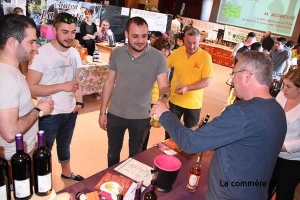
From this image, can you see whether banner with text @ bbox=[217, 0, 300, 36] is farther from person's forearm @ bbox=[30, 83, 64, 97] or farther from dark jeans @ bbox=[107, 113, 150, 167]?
person's forearm @ bbox=[30, 83, 64, 97]

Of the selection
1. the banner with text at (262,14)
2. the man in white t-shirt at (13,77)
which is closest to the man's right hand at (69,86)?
the man in white t-shirt at (13,77)

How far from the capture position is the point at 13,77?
1.40 m

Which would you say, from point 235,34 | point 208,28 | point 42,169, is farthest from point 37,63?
point 208,28

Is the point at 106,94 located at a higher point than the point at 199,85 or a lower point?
lower

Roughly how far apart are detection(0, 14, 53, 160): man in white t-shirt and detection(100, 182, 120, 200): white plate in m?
0.54

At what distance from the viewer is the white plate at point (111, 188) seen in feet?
4.41

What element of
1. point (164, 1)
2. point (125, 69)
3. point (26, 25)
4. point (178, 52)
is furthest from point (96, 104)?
point (164, 1)

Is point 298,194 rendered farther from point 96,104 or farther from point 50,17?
point 50,17

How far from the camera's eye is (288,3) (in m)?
9.10

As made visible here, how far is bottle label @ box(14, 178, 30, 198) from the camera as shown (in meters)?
1.10

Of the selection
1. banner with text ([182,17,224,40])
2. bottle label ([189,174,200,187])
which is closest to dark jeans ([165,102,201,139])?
bottle label ([189,174,200,187])

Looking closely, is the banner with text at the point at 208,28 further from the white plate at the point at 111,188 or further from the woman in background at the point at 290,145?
the white plate at the point at 111,188

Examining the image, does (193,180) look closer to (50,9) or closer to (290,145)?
(290,145)

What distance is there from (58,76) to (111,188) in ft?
3.90
